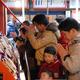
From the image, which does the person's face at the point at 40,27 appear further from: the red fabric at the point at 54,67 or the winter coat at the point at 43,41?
the red fabric at the point at 54,67

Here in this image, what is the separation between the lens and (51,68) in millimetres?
2812

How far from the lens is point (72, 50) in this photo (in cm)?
253

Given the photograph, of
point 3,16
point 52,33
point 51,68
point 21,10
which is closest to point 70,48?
point 51,68

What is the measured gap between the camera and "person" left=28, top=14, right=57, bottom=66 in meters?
3.18

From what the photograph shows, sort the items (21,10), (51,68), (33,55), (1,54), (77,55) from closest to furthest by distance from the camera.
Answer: (1,54) → (77,55) → (51,68) → (33,55) → (21,10)

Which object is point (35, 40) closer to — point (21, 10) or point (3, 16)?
point (3, 16)

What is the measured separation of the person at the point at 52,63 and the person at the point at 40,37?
22cm

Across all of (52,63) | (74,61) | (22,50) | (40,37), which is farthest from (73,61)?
(22,50)

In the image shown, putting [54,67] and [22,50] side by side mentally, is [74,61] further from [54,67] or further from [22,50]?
[22,50]

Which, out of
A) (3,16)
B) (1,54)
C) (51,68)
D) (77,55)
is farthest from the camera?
(3,16)

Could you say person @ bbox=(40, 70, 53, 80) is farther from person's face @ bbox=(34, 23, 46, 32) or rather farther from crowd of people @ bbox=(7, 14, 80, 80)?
person's face @ bbox=(34, 23, 46, 32)

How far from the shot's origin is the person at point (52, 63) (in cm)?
280

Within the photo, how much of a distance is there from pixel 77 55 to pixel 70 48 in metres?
0.15

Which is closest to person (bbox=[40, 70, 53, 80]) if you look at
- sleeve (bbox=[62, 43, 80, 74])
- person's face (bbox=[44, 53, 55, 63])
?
person's face (bbox=[44, 53, 55, 63])
